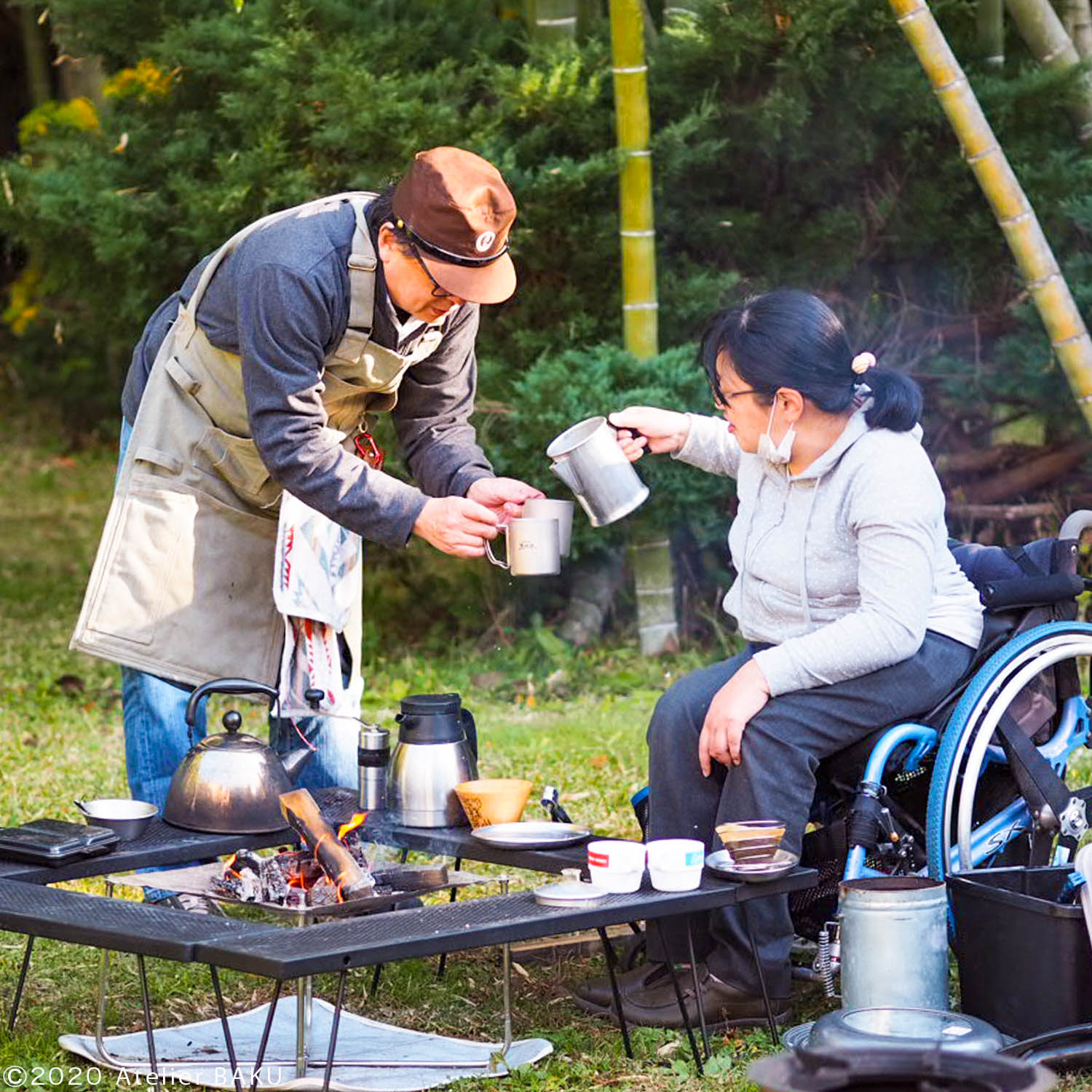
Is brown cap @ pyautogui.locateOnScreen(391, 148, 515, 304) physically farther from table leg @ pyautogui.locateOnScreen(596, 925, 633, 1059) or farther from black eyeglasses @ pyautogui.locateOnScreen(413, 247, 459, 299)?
table leg @ pyautogui.locateOnScreen(596, 925, 633, 1059)

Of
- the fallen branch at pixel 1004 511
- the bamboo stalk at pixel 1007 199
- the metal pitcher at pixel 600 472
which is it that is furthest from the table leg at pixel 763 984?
the fallen branch at pixel 1004 511

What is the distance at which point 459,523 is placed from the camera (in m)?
3.92

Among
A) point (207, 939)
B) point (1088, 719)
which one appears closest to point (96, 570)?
point (207, 939)

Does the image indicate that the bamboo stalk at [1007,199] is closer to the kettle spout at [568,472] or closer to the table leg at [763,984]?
the kettle spout at [568,472]

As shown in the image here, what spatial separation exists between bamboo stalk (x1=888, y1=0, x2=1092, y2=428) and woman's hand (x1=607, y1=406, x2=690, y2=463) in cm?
262

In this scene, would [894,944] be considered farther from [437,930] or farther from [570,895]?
[437,930]

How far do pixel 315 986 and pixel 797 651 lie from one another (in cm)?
138

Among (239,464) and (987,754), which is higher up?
(239,464)

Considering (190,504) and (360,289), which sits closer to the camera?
(360,289)

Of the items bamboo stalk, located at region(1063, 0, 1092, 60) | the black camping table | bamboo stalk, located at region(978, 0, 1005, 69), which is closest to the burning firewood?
the black camping table

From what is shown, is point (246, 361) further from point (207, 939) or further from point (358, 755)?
point (207, 939)

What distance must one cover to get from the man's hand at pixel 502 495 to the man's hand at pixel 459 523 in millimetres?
58

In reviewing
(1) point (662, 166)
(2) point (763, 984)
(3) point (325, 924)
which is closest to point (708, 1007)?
(2) point (763, 984)

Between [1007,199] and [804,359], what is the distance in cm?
303
